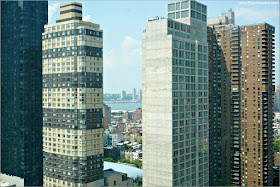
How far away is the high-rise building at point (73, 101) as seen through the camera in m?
83.6

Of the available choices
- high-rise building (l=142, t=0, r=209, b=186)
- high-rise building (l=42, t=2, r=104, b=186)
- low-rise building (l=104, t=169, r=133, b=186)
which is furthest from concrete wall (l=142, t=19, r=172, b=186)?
low-rise building (l=104, t=169, r=133, b=186)

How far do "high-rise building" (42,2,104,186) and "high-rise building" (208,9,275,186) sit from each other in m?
52.4

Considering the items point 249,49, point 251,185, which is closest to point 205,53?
point 249,49

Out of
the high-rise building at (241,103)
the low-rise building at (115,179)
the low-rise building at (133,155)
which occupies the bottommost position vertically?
the low-rise building at (133,155)

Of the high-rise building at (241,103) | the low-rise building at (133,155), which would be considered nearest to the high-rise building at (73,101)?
the high-rise building at (241,103)

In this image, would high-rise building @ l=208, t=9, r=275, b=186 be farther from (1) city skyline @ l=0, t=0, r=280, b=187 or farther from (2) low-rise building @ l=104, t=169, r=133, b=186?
(2) low-rise building @ l=104, t=169, r=133, b=186

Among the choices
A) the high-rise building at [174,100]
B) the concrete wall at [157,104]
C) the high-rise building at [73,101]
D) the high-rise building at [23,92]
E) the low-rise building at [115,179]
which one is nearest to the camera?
the concrete wall at [157,104]

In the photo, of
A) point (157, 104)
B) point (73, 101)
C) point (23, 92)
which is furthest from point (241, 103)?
point (23, 92)

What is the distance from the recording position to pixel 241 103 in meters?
117

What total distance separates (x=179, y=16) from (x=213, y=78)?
201ft

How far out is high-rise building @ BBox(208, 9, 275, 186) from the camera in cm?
11200

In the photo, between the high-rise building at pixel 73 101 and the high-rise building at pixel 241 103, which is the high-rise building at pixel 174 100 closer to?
the high-rise building at pixel 73 101

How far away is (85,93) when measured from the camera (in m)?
83.9

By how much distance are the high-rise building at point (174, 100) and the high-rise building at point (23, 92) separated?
61879 millimetres
